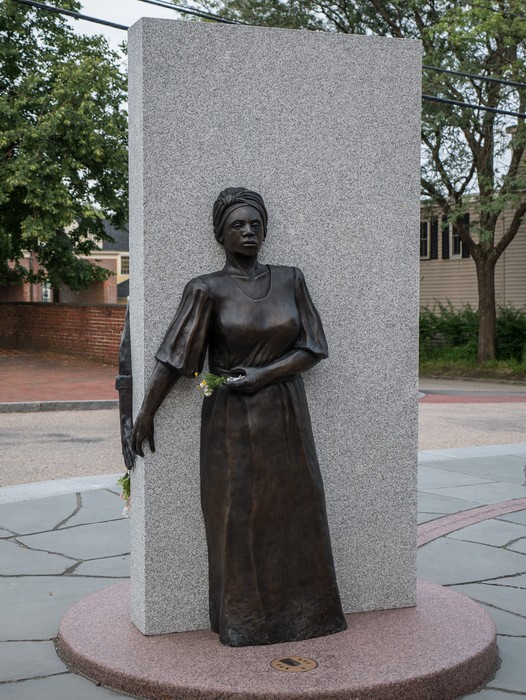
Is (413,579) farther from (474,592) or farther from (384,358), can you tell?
(384,358)

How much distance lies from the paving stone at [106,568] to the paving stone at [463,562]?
5.64ft

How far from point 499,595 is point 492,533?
1.40m

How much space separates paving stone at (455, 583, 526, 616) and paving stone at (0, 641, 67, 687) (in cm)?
222

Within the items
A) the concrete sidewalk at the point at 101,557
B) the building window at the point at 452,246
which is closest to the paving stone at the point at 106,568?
the concrete sidewalk at the point at 101,557

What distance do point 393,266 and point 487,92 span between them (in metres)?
22.6

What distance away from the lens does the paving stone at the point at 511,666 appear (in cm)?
374

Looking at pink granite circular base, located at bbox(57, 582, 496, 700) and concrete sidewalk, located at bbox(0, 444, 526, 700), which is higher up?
pink granite circular base, located at bbox(57, 582, 496, 700)

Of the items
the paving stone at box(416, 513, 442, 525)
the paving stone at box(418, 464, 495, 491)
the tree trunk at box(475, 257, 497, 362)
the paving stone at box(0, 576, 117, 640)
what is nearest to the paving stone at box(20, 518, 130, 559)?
the paving stone at box(0, 576, 117, 640)

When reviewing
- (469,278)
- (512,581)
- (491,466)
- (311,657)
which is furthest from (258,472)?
(469,278)

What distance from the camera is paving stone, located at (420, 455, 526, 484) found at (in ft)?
28.2

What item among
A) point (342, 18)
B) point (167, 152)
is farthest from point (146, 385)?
point (342, 18)

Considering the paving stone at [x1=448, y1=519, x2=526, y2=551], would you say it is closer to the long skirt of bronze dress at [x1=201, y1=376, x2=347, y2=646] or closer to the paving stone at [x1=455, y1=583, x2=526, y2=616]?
the paving stone at [x1=455, y1=583, x2=526, y2=616]

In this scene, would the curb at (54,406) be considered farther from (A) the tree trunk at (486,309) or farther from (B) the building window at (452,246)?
(B) the building window at (452,246)

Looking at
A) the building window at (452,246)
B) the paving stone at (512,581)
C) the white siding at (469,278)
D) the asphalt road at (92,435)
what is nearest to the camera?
the paving stone at (512,581)
